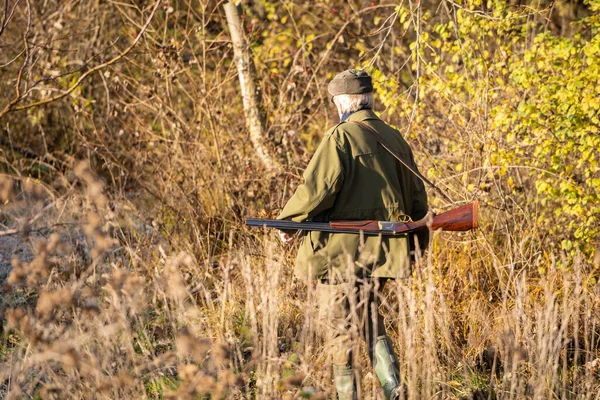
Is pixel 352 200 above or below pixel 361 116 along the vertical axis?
below

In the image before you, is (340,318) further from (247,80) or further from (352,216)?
(247,80)

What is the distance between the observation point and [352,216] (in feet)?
11.7

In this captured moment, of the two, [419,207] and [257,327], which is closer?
[419,207]

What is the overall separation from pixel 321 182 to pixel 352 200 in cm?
23

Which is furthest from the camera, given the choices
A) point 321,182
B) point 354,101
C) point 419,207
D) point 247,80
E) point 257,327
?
point 247,80

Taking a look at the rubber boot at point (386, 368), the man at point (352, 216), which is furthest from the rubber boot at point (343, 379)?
the rubber boot at point (386, 368)

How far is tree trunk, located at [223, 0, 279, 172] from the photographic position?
6.47m

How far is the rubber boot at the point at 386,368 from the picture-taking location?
3562 millimetres

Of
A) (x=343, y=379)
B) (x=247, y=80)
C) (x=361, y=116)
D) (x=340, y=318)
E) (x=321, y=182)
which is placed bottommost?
(x=343, y=379)

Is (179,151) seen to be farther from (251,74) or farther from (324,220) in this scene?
(324,220)

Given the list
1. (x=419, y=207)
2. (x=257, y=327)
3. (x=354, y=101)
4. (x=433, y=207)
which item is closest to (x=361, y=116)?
(x=354, y=101)

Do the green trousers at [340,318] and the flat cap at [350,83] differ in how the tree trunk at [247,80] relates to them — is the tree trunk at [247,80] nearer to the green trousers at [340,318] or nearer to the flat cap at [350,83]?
the flat cap at [350,83]

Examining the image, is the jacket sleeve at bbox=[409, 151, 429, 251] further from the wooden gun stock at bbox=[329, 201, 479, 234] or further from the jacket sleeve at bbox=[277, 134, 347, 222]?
the jacket sleeve at bbox=[277, 134, 347, 222]

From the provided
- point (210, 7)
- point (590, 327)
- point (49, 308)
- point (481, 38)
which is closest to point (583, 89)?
point (481, 38)
